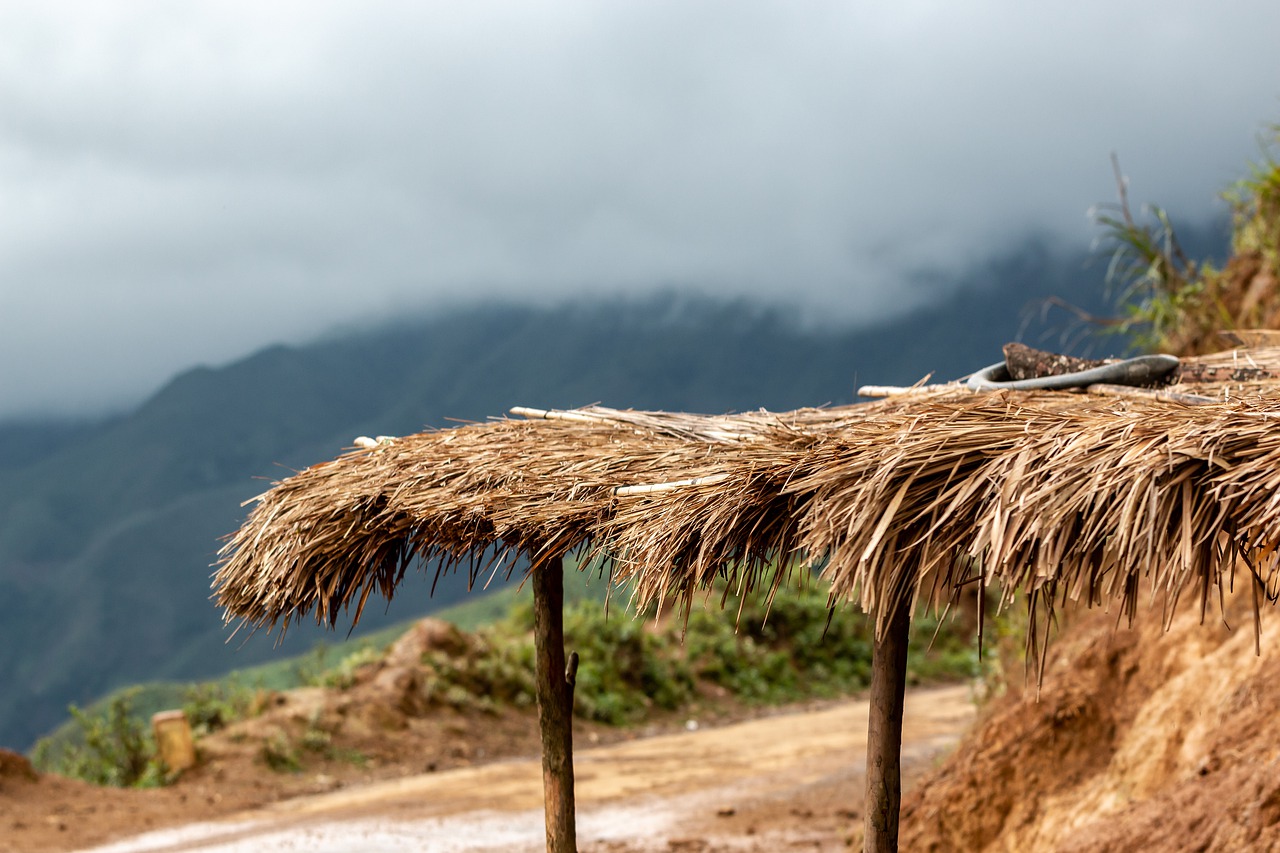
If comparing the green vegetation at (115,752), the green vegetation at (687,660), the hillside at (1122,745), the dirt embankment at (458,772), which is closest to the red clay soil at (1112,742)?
the hillside at (1122,745)

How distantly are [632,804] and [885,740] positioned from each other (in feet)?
21.1

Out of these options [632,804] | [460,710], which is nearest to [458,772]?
[460,710]

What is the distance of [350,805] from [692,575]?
813 cm

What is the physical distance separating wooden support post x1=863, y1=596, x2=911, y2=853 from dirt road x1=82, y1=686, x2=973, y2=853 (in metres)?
3.88

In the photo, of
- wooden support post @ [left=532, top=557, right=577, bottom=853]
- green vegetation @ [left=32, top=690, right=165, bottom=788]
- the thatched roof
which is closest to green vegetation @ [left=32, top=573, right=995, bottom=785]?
green vegetation @ [left=32, top=690, right=165, bottom=788]

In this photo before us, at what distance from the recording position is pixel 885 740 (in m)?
3.82

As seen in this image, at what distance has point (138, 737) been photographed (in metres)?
12.2

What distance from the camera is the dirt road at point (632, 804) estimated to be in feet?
28.1

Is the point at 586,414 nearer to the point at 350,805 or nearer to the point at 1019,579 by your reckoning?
the point at 1019,579

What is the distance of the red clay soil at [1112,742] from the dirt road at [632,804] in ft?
4.25

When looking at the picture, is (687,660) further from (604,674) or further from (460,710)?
(460,710)

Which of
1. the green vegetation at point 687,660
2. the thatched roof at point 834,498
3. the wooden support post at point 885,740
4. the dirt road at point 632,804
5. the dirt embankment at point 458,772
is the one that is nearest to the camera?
the thatched roof at point 834,498

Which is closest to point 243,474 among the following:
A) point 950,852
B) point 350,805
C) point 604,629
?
point 604,629

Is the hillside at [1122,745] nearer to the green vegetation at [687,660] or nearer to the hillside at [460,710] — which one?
the hillside at [460,710]
